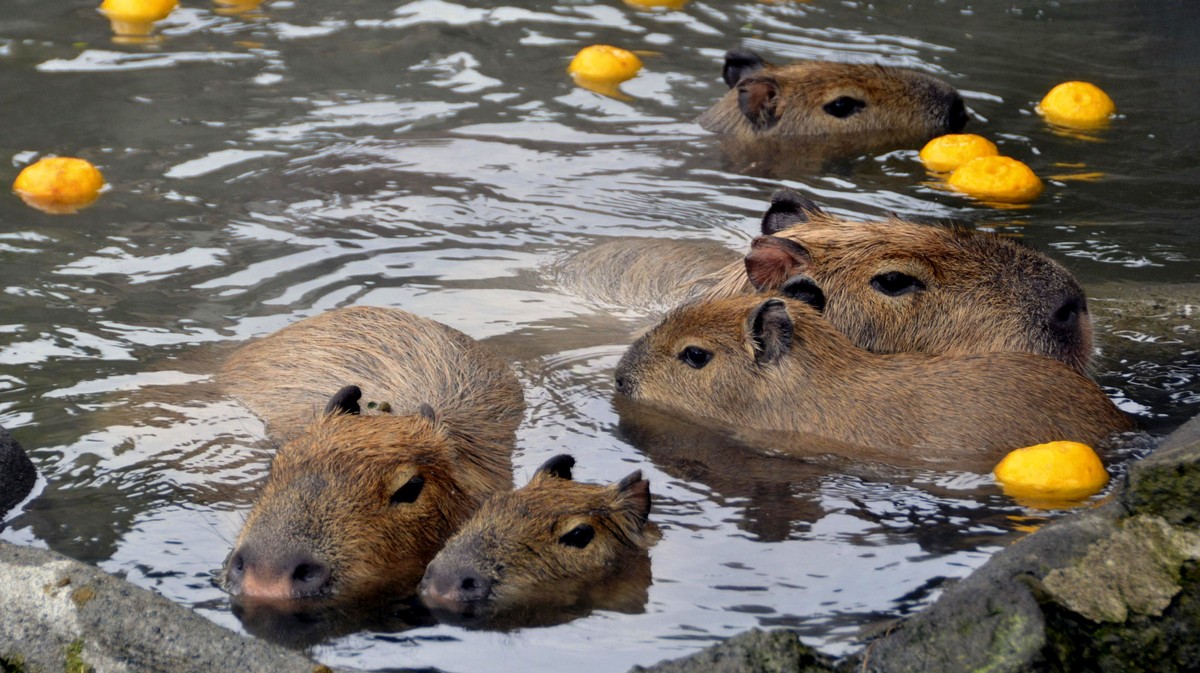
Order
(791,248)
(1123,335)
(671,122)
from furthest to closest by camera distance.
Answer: (671,122) < (1123,335) < (791,248)

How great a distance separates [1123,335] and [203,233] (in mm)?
4362

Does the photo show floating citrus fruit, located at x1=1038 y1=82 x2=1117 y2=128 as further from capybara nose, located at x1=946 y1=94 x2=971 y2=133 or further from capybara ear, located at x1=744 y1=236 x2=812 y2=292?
capybara ear, located at x1=744 y1=236 x2=812 y2=292

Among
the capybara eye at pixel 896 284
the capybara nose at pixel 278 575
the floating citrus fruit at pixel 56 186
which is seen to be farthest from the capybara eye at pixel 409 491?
the floating citrus fruit at pixel 56 186

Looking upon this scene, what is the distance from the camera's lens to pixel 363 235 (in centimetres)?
767

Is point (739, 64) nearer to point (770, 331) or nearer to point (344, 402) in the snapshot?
point (770, 331)

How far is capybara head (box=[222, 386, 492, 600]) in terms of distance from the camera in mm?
4117

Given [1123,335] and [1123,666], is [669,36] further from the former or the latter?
[1123,666]

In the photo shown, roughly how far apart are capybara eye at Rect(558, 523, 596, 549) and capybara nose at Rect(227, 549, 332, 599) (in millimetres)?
679

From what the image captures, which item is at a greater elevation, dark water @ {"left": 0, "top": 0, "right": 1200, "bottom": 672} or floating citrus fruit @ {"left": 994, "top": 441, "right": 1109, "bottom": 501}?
floating citrus fruit @ {"left": 994, "top": 441, "right": 1109, "bottom": 501}

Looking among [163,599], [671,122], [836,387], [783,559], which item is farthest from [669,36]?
[163,599]

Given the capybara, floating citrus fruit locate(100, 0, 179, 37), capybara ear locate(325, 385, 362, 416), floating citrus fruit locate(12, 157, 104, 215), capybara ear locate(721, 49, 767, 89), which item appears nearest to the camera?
capybara ear locate(325, 385, 362, 416)

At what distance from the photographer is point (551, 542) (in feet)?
14.2

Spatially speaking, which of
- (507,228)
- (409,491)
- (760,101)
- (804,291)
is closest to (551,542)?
(409,491)

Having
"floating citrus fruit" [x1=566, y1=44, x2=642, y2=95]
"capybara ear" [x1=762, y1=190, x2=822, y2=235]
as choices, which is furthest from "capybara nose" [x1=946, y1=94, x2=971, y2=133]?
"capybara ear" [x1=762, y1=190, x2=822, y2=235]
